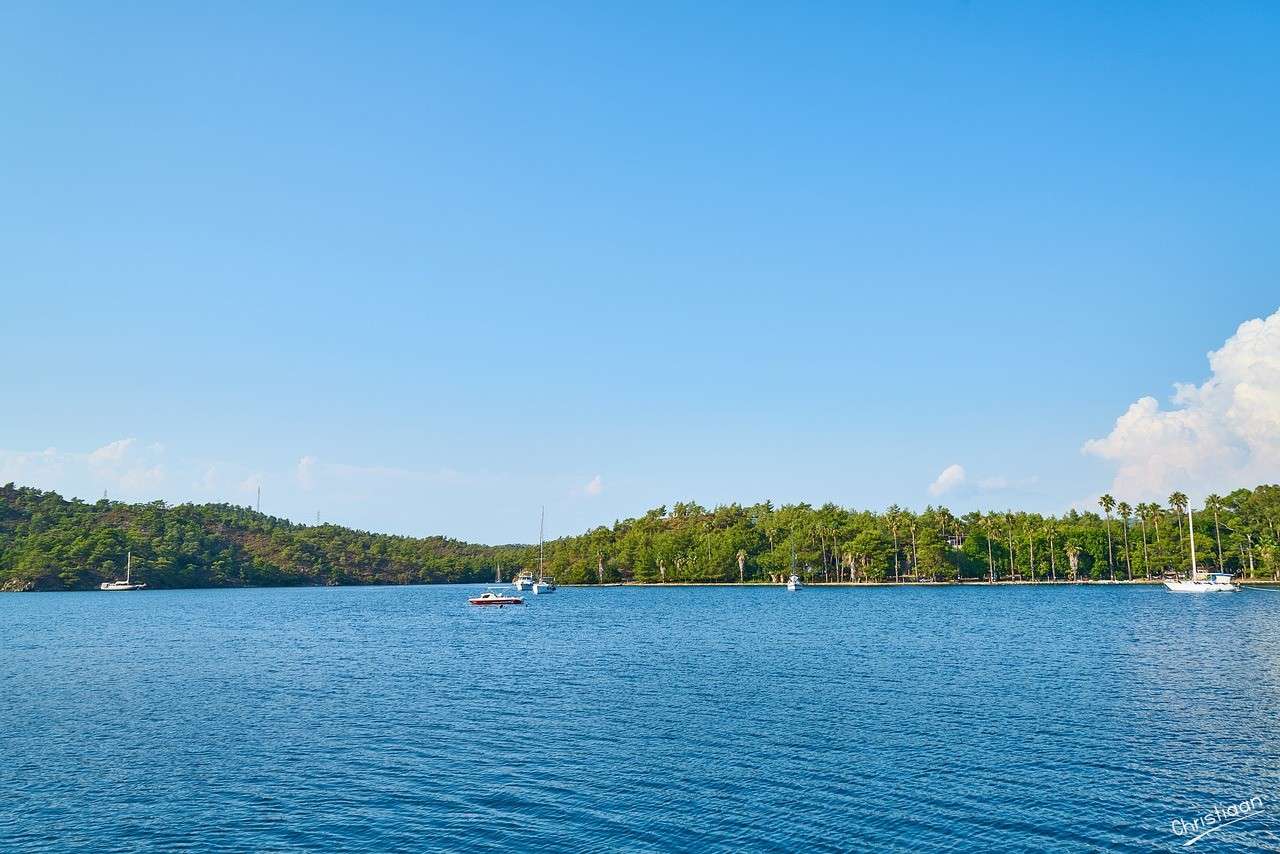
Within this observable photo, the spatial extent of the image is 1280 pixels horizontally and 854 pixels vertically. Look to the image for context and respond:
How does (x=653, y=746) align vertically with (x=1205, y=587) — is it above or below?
below

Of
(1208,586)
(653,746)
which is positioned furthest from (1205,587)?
(653,746)

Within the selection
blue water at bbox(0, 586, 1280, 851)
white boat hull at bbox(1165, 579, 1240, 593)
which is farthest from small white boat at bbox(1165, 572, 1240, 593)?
blue water at bbox(0, 586, 1280, 851)

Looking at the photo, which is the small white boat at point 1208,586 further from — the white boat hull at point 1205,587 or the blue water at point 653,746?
the blue water at point 653,746

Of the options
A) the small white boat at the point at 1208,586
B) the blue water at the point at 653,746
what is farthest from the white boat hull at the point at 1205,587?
the blue water at the point at 653,746

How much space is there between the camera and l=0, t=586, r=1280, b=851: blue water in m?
28.6

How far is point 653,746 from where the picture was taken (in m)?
40.0

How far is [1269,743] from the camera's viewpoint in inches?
1499

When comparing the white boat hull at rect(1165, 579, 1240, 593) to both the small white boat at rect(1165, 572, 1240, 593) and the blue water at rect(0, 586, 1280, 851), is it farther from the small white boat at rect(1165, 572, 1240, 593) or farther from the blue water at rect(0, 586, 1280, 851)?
the blue water at rect(0, 586, 1280, 851)

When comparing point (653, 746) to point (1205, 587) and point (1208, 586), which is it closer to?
point (1205, 587)

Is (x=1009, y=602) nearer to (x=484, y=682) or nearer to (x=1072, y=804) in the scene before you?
(x=484, y=682)

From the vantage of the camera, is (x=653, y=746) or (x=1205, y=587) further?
(x=1205, y=587)

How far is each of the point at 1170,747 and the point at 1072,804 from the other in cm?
1137

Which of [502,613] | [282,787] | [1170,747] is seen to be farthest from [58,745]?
[502,613]

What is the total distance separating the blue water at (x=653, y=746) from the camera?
94.0 feet
